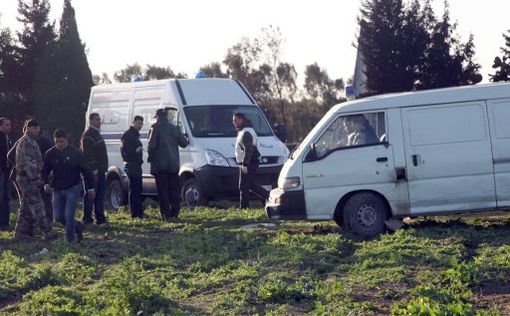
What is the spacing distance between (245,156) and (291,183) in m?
3.75

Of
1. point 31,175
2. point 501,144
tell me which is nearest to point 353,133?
point 501,144

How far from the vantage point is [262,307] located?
9.02 m

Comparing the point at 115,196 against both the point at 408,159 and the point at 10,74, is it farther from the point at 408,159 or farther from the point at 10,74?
the point at 10,74

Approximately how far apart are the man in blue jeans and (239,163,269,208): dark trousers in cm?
403

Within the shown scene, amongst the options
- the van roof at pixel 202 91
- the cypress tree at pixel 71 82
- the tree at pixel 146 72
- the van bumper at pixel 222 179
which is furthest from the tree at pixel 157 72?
the van bumper at pixel 222 179

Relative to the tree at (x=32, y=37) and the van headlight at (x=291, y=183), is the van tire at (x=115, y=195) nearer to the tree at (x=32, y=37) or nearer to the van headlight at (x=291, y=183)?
the van headlight at (x=291, y=183)

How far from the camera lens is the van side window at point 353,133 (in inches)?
537

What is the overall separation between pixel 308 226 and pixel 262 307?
6.18 metres

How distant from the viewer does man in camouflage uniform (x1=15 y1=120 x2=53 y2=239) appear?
15273 mm

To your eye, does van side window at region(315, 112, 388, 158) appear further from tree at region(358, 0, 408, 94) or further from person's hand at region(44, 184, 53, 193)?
tree at region(358, 0, 408, 94)

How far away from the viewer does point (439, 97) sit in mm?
13461

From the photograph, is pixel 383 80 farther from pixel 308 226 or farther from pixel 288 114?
pixel 308 226

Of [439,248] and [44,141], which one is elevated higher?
[44,141]

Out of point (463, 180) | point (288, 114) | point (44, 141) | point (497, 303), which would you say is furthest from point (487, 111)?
point (288, 114)
